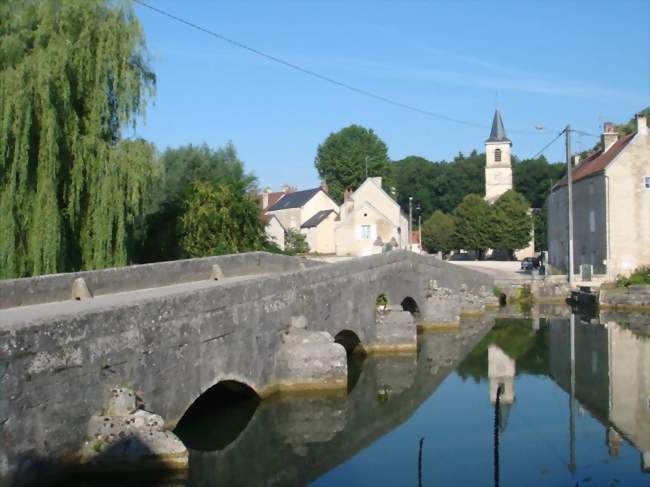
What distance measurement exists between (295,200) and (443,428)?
49.8 meters

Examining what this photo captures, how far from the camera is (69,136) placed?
15133 millimetres

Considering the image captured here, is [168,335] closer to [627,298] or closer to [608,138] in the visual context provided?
[627,298]

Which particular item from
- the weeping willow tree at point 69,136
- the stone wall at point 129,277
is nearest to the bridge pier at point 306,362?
the stone wall at point 129,277

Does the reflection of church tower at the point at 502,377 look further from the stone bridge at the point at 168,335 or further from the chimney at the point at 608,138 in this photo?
the chimney at the point at 608,138

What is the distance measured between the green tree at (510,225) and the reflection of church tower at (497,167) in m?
11.6

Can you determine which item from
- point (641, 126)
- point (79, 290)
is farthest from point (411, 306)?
point (79, 290)

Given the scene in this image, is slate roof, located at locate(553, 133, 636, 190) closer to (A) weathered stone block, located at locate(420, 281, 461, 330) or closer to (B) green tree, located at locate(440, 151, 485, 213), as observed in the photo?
(A) weathered stone block, located at locate(420, 281, 461, 330)

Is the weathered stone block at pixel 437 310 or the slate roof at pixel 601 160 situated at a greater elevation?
the slate roof at pixel 601 160

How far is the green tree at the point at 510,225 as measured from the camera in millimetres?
57562

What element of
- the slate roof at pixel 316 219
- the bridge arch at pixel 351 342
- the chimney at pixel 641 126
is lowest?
the bridge arch at pixel 351 342

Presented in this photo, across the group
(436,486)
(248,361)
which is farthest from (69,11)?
(436,486)

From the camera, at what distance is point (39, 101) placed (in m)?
14.5

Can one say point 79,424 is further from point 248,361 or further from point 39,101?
point 39,101

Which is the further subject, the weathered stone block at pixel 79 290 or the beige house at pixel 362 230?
the beige house at pixel 362 230
